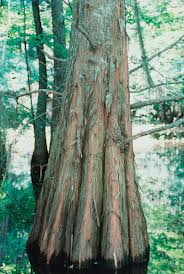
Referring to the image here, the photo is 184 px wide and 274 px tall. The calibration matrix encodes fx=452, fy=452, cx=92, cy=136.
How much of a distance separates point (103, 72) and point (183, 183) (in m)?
6.66

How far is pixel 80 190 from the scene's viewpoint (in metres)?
5.40

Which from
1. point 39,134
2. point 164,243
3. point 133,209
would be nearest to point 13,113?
point 39,134

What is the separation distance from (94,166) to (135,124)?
1753 centimetres

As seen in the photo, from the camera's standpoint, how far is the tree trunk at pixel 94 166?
521 cm

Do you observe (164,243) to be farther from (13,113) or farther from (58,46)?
(13,113)

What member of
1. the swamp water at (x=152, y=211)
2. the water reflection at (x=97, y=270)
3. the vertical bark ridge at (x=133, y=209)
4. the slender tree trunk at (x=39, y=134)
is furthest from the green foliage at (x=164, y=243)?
the slender tree trunk at (x=39, y=134)

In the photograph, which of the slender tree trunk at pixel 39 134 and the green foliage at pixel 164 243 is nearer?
the green foliage at pixel 164 243

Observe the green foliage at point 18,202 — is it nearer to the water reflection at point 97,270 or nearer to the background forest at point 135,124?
the background forest at point 135,124

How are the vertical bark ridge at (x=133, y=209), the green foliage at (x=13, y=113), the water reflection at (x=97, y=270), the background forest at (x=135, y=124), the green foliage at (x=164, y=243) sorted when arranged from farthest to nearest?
the green foliage at (x=13, y=113) < the background forest at (x=135, y=124) < the green foliage at (x=164, y=243) < the vertical bark ridge at (x=133, y=209) < the water reflection at (x=97, y=270)

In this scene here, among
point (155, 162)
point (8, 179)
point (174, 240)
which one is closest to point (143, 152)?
point (155, 162)

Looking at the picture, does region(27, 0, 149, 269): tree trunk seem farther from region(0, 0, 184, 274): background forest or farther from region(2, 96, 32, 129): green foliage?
region(2, 96, 32, 129): green foliage

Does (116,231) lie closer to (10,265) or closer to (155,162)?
(10,265)

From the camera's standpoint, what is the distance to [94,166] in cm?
539

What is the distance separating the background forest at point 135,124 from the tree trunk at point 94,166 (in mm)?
425
